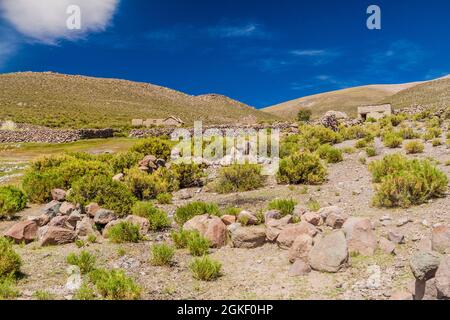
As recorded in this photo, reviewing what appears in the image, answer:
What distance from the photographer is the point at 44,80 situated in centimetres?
8962

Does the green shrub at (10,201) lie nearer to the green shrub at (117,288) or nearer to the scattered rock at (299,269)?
the green shrub at (117,288)

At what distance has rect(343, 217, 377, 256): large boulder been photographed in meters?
7.18

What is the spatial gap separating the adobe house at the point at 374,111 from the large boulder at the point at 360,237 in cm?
2932

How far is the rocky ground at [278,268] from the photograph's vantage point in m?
6.04

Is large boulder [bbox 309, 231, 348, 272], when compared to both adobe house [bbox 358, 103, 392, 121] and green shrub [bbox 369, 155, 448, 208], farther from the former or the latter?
adobe house [bbox 358, 103, 392, 121]

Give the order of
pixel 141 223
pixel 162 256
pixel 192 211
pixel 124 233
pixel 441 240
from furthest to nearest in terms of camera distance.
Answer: pixel 192 211 → pixel 141 223 → pixel 124 233 → pixel 162 256 → pixel 441 240

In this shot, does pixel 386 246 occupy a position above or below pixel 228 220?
below

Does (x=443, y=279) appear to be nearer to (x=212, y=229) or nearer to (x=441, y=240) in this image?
(x=441, y=240)

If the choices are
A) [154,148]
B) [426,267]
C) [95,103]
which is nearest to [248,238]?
[426,267]

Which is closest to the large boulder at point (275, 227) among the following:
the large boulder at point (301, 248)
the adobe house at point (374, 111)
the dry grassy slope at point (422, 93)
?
the large boulder at point (301, 248)

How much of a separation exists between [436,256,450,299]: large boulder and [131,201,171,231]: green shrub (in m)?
6.49

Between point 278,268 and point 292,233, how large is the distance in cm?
109

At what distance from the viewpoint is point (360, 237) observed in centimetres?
735
